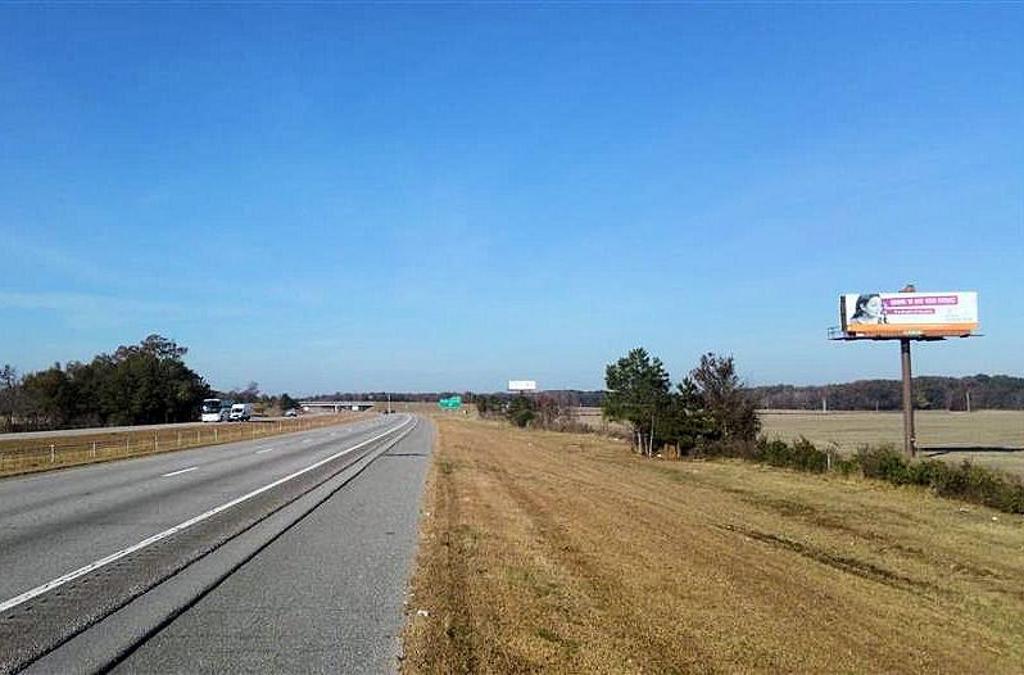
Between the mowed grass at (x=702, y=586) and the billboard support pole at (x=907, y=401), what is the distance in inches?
1253

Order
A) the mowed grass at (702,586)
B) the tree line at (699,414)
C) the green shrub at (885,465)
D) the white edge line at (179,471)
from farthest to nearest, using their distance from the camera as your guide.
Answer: the tree line at (699,414), the green shrub at (885,465), the white edge line at (179,471), the mowed grass at (702,586)

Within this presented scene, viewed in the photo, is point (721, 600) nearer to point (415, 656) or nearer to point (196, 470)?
point (415, 656)

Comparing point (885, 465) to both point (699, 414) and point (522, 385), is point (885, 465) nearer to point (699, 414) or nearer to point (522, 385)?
point (699, 414)

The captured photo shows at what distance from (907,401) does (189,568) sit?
52.2 meters

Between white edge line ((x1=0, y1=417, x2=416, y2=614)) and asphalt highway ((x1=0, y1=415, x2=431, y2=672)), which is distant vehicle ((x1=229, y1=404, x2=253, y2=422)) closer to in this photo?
asphalt highway ((x1=0, y1=415, x2=431, y2=672))

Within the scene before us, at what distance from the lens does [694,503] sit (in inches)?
845

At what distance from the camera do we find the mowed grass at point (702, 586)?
726 centimetres

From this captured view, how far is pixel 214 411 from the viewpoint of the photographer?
4331 inches

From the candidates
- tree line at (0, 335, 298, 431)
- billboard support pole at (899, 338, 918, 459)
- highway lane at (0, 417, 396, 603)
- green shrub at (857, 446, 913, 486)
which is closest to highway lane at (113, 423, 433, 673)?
highway lane at (0, 417, 396, 603)

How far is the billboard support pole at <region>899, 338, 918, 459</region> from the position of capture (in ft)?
169

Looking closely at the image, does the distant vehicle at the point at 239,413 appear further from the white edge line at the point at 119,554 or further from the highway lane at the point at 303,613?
the highway lane at the point at 303,613

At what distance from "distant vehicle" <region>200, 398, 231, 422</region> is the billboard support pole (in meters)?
77.1

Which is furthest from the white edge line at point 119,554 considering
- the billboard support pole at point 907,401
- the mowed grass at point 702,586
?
the billboard support pole at point 907,401

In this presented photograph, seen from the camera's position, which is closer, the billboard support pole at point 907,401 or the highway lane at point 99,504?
the highway lane at point 99,504
